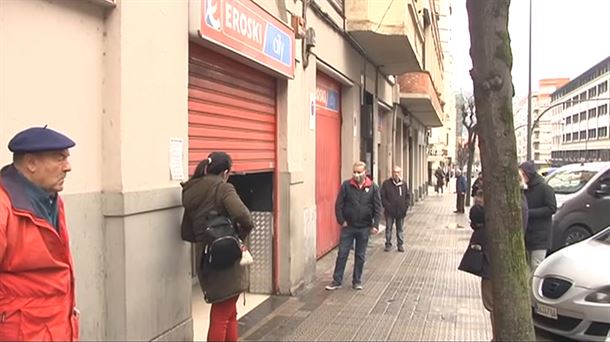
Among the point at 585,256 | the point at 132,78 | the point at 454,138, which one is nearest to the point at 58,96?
the point at 132,78

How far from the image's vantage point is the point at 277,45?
7.30 meters

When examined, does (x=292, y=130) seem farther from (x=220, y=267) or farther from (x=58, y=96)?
(x=58, y=96)

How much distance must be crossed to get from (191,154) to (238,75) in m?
1.47

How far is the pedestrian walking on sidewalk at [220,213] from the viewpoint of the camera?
183 inches

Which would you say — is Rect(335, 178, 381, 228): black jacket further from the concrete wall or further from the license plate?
the concrete wall

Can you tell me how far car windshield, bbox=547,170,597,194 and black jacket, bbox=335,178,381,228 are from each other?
5153mm

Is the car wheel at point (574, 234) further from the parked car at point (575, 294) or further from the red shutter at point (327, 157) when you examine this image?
the parked car at point (575, 294)

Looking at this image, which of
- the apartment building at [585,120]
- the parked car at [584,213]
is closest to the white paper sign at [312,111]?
the parked car at [584,213]

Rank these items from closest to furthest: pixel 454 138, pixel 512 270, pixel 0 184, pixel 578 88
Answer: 1. pixel 0 184
2. pixel 512 270
3. pixel 454 138
4. pixel 578 88

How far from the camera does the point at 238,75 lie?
6852 mm

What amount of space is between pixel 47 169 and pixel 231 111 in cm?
400

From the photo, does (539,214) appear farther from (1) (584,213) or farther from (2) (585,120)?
(2) (585,120)

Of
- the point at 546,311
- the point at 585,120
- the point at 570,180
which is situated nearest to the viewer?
the point at 546,311

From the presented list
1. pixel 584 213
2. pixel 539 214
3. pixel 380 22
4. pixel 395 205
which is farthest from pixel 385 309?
pixel 380 22
